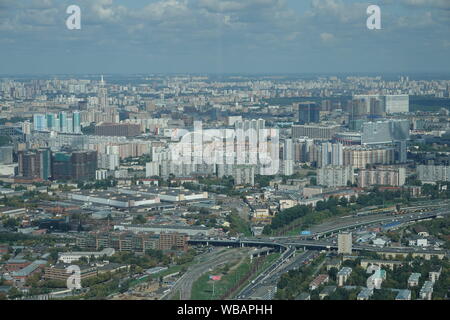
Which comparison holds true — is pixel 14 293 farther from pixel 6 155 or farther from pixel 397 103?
pixel 397 103

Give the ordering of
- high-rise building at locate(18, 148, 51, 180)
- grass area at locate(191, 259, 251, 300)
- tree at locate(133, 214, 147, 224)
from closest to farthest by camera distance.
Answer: grass area at locate(191, 259, 251, 300) < tree at locate(133, 214, 147, 224) < high-rise building at locate(18, 148, 51, 180)

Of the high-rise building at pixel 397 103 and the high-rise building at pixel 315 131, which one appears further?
the high-rise building at pixel 397 103

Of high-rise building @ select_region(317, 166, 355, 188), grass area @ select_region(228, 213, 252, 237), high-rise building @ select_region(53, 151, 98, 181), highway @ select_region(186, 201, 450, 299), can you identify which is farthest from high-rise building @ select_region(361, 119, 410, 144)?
grass area @ select_region(228, 213, 252, 237)

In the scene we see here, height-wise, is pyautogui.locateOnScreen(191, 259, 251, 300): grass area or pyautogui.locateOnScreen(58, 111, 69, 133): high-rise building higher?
pyautogui.locateOnScreen(58, 111, 69, 133): high-rise building

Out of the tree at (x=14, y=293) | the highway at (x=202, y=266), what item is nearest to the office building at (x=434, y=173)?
the highway at (x=202, y=266)

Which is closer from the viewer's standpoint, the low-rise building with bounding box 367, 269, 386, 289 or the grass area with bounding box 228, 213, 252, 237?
the low-rise building with bounding box 367, 269, 386, 289

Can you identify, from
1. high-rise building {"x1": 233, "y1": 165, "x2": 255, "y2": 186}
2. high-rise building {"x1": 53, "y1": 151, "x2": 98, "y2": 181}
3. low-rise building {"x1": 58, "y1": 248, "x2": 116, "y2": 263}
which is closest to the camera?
low-rise building {"x1": 58, "y1": 248, "x2": 116, "y2": 263}

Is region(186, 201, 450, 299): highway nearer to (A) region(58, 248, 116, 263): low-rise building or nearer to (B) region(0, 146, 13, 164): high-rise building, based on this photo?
(A) region(58, 248, 116, 263): low-rise building

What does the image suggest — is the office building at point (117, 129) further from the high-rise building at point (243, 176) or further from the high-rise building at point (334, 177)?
the high-rise building at point (334, 177)

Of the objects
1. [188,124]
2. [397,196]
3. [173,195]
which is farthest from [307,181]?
[188,124]

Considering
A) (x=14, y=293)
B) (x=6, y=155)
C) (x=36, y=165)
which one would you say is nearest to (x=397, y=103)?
(x=6, y=155)
